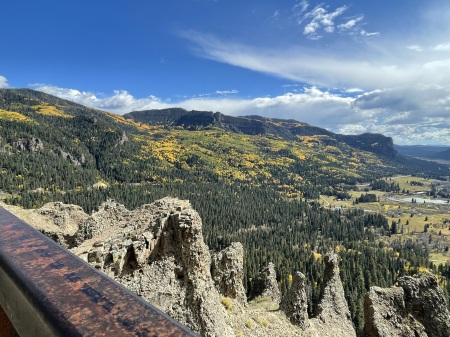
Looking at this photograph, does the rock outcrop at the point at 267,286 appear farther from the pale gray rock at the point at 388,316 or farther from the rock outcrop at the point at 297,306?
the pale gray rock at the point at 388,316

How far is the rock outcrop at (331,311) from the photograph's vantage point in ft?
125

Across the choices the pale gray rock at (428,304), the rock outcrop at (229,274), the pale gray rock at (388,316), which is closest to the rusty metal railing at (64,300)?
the rock outcrop at (229,274)

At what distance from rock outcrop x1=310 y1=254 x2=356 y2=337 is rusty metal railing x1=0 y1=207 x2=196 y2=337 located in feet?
125

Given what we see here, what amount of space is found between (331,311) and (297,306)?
25.8ft

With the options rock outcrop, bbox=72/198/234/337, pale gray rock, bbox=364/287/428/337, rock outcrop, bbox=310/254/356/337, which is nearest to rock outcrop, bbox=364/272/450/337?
pale gray rock, bbox=364/287/428/337

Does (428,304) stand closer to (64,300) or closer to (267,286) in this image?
(267,286)

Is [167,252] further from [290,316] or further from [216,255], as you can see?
[290,316]

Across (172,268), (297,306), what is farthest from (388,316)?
(172,268)

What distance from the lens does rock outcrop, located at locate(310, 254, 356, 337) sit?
125 ft

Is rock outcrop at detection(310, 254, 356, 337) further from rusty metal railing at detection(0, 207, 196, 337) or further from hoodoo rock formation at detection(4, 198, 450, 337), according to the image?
rusty metal railing at detection(0, 207, 196, 337)

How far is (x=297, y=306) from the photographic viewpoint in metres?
35.0

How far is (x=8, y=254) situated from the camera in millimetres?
2971

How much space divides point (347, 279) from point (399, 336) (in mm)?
67981

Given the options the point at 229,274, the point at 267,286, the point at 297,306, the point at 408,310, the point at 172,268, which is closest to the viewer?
the point at 172,268
